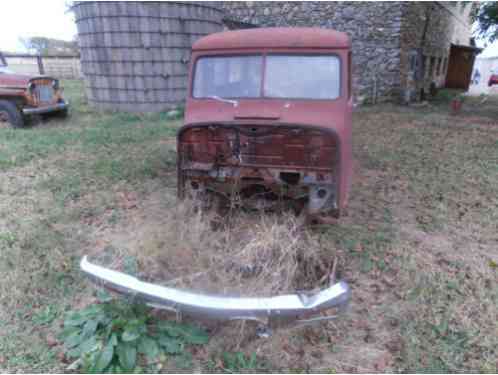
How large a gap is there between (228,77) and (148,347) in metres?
2.72

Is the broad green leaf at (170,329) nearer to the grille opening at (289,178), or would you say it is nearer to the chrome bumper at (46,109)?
the grille opening at (289,178)

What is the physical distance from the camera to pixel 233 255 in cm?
295

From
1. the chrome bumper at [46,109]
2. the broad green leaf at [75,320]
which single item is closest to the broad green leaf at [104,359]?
the broad green leaf at [75,320]

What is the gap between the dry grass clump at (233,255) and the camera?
2717 mm

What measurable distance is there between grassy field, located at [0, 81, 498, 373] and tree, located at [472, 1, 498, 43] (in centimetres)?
638

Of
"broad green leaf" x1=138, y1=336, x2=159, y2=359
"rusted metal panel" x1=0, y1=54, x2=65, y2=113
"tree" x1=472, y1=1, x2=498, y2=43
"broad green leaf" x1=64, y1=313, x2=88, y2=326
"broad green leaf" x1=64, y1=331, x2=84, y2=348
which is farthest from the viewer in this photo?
"tree" x1=472, y1=1, x2=498, y2=43

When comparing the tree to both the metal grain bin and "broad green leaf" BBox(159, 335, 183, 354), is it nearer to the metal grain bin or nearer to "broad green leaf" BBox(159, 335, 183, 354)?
the metal grain bin

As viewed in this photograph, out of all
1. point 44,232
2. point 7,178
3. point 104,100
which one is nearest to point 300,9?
point 104,100

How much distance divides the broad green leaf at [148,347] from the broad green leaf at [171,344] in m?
0.05

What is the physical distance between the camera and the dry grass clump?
8.91 ft

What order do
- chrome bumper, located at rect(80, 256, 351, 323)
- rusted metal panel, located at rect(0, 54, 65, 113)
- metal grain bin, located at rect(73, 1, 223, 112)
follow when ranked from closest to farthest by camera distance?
chrome bumper, located at rect(80, 256, 351, 323) < rusted metal panel, located at rect(0, 54, 65, 113) < metal grain bin, located at rect(73, 1, 223, 112)

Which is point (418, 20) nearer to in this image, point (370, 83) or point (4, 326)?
A: point (370, 83)

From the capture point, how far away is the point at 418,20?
1342 cm

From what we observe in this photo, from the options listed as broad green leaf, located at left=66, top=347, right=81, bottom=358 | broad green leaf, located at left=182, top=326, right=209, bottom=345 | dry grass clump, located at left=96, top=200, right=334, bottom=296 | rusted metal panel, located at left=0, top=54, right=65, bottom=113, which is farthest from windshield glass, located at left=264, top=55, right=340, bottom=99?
rusted metal panel, located at left=0, top=54, right=65, bottom=113
